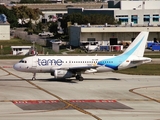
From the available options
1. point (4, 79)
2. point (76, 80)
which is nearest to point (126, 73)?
point (76, 80)

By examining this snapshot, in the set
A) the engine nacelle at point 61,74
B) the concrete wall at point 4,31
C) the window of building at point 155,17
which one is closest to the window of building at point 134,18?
the window of building at point 155,17

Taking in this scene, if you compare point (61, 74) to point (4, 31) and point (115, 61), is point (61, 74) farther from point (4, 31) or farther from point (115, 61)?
point (4, 31)

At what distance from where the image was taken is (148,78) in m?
78.9

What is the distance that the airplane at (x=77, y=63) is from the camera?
7294cm

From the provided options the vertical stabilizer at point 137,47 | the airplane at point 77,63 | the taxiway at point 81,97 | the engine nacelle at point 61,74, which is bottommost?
the taxiway at point 81,97

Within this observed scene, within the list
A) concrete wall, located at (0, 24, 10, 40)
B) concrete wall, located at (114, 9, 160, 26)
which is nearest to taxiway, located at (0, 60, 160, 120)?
concrete wall, located at (114, 9, 160, 26)

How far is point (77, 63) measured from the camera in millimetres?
74562

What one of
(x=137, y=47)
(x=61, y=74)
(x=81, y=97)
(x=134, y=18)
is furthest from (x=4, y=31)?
(x=81, y=97)

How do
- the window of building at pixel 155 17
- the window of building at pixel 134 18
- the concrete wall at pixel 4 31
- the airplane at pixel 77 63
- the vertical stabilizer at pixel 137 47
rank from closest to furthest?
the airplane at pixel 77 63 < the vertical stabilizer at pixel 137 47 < the window of building at pixel 134 18 < the concrete wall at pixel 4 31 < the window of building at pixel 155 17

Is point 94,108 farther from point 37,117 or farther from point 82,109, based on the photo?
point 37,117

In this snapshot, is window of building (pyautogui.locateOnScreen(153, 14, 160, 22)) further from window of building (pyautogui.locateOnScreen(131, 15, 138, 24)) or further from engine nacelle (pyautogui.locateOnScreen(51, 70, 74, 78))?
engine nacelle (pyautogui.locateOnScreen(51, 70, 74, 78))

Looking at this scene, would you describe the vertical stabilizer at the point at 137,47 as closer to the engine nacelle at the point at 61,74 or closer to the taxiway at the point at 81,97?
the taxiway at the point at 81,97

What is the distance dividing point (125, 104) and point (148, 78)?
22892mm

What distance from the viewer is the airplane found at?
239ft
